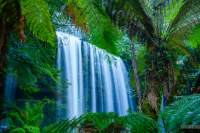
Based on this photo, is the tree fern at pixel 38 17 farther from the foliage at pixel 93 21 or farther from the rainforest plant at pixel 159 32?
the rainforest plant at pixel 159 32

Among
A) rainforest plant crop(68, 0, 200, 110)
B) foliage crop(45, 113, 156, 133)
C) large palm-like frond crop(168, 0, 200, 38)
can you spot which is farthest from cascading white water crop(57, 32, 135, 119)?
foliage crop(45, 113, 156, 133)

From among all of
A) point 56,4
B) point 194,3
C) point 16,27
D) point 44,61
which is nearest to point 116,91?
point 44,61

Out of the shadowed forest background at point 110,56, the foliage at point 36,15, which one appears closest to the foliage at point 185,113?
the shadowed forest background at point 110,56

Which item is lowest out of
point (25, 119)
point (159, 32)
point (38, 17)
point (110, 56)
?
point (25, 119)

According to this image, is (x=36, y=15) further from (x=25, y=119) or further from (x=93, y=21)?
(x=25, y=119)

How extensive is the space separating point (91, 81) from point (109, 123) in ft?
38.6

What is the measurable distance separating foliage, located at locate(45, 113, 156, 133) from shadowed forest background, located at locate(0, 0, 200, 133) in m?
0.01

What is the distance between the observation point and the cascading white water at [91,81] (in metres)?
15.7

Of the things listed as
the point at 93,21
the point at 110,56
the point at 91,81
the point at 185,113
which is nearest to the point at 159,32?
the point at 110,56

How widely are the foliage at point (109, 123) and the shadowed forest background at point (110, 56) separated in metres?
0.01

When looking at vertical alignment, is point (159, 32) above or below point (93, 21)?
above

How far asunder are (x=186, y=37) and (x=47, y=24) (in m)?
4.67

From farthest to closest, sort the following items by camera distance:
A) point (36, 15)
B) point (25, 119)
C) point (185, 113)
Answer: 1. point (25, 119)
2. point (36, 15)
3. point (185, 113)

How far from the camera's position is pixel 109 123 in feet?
16.0
